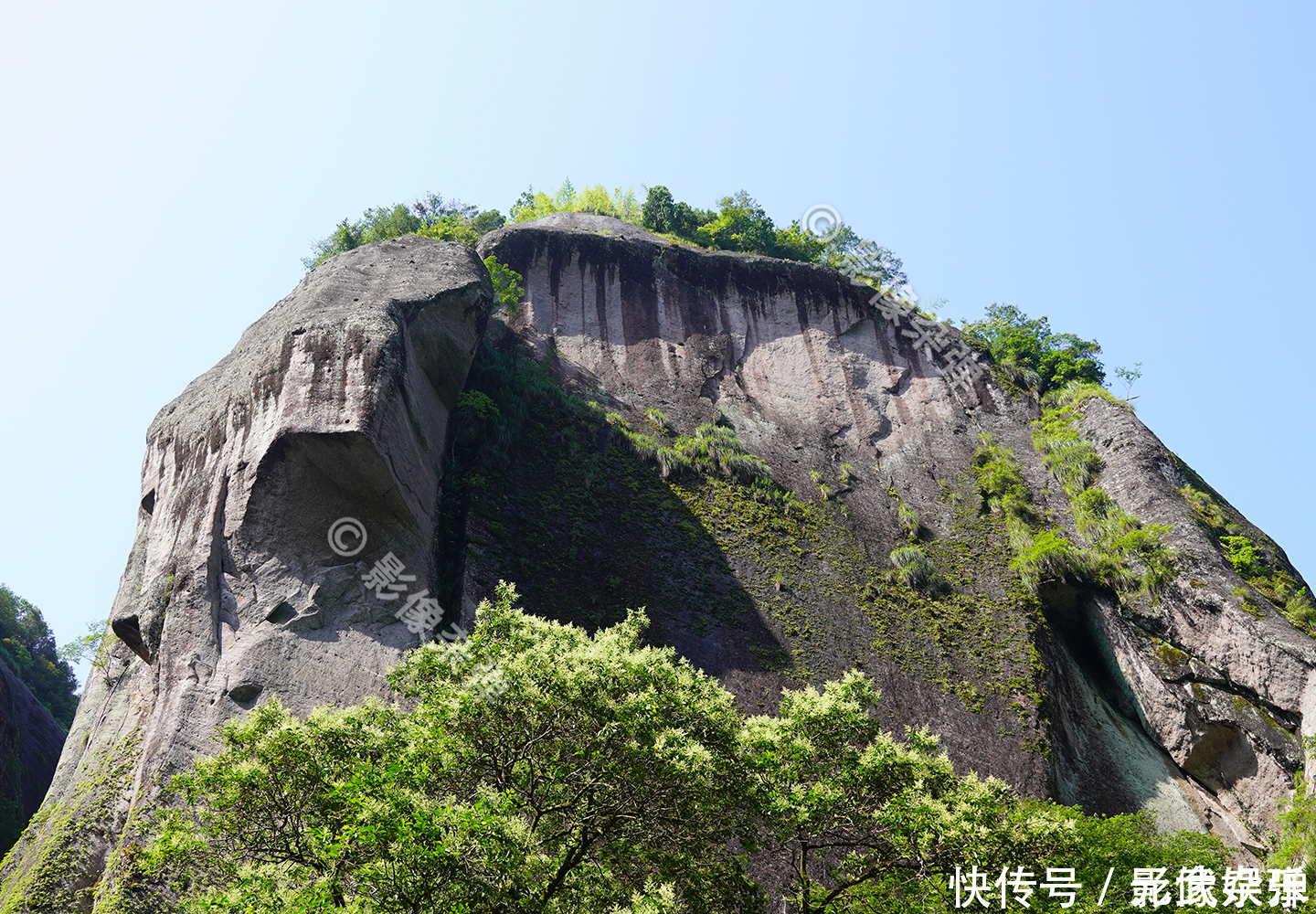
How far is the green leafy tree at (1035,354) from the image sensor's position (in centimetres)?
2570

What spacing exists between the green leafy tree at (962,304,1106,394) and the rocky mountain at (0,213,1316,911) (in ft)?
3.61

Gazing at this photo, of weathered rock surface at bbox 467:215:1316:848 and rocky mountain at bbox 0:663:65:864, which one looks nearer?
weathered rock surface at bbox 467:215:1316:848

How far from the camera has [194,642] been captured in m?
14.0

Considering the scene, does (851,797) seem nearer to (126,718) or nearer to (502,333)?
(126,718)

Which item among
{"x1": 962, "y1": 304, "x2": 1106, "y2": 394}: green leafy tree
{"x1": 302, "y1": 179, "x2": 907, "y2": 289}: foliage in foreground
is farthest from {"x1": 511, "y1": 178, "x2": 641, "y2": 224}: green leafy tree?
{"x1": 962, "y1": 304, "x2": 1106, "y2": 394}: green leafy tree

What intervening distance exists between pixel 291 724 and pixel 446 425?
10136 mm

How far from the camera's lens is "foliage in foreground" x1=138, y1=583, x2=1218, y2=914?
7.98 m

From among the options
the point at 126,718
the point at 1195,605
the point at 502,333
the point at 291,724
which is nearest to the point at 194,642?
the point at 126,718

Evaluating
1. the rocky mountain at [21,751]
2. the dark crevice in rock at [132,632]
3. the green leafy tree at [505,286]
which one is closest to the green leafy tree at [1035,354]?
the green leafy tree at [505,286]

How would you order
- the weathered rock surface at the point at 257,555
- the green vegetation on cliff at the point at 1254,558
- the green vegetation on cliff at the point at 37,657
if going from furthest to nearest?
the green vegetation on cliff at the point at 37,657 < the green vegetation on cliff at the point at 1254,558 < the weathered rock surface at the point at 257,555

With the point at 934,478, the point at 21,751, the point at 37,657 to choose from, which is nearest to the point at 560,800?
the point at 934,478

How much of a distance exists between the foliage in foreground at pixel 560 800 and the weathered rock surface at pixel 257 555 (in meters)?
2.53

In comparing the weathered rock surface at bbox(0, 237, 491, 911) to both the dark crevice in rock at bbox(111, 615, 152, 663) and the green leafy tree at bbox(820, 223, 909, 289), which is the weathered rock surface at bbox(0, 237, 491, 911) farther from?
the green leafy tree at bbox(820, 223, 909, 289)

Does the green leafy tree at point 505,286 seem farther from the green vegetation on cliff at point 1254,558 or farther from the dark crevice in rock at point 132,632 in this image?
the green vegetation on cliff at point 1254,558
